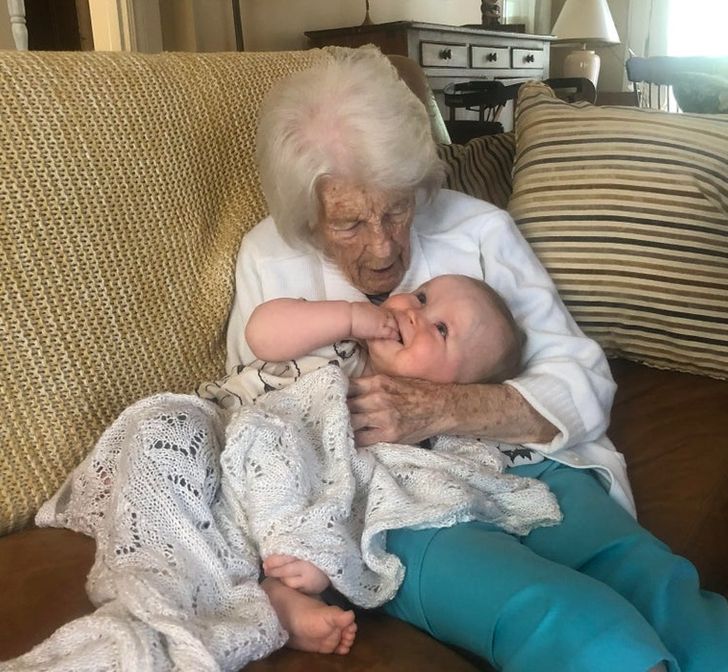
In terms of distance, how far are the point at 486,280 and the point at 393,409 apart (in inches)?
14.2

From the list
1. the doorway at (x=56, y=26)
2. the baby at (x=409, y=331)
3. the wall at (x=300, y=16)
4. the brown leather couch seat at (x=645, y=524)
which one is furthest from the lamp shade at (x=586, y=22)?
the baby at (x=409, y=331)

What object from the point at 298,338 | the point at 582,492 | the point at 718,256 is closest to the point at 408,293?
the point at 298,338

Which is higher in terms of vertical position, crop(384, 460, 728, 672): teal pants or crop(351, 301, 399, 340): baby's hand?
crop(351, 301, 399, 340): baby's hand

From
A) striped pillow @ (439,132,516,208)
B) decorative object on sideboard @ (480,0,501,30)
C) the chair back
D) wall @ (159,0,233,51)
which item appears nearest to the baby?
striped pillow @ (439,132,516,208)

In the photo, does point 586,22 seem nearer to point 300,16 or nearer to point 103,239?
point 300,16

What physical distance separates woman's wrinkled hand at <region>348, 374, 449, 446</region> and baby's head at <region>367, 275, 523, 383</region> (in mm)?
34

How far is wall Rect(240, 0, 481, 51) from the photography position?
3.59m

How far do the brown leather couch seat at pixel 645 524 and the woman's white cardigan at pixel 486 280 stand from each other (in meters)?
0.10

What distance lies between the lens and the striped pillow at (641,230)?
1.50 m

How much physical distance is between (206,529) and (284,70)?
3.20 feet

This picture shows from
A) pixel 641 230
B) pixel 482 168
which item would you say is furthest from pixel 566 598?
pixel 482 168

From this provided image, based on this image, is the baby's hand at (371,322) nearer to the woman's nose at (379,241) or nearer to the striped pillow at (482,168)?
the woman's nose at (379,241)

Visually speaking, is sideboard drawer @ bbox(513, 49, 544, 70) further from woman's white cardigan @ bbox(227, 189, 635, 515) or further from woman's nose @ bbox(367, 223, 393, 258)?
woman's nose @ bbox(367, 223, 393, 258)

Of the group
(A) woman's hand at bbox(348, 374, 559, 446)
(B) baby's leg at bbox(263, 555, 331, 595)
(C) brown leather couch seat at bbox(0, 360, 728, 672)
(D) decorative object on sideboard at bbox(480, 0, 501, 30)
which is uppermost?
(D) decorative object on sideboard at bbox(480, 0, 501, 30)
